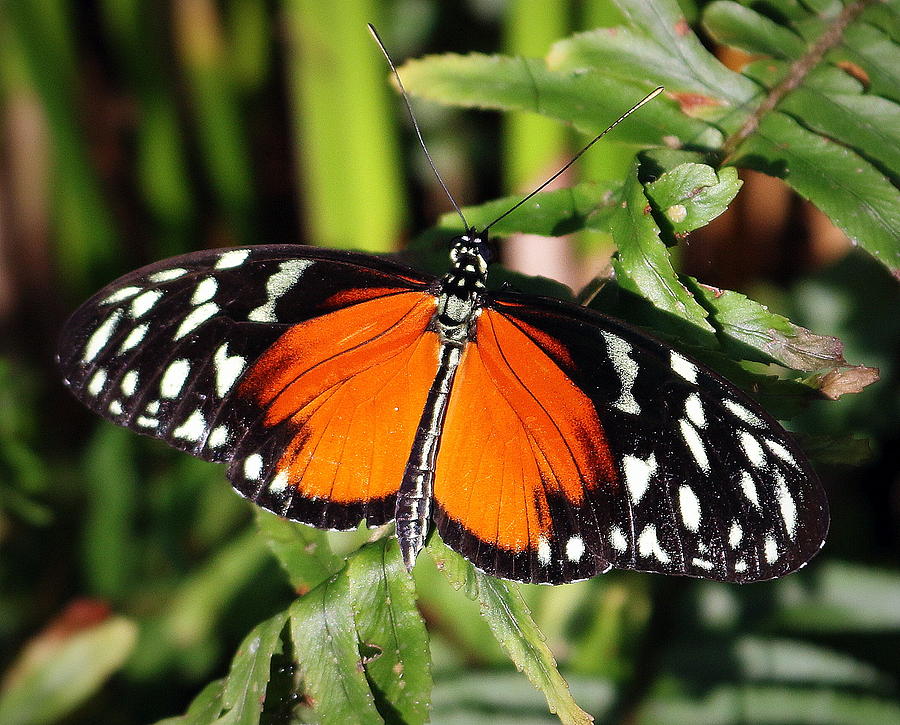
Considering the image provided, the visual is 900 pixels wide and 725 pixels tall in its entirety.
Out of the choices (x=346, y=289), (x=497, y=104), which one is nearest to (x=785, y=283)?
(x=497, y=104)

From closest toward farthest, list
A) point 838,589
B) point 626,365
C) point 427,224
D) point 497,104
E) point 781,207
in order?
point 626,365 → point 497,104 → point 838,589 → point 781,207 → point 427,224

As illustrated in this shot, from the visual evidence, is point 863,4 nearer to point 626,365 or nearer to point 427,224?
point 626,365

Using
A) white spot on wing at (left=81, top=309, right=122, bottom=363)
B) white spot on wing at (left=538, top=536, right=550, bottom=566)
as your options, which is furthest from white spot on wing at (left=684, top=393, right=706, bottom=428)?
white spot on wing at (left=81, top=309, right=122, bottom=363)

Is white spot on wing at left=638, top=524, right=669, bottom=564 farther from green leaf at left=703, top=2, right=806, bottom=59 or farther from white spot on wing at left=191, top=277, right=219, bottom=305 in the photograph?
green leaf at left=703, top=2, right=806, bottom=59

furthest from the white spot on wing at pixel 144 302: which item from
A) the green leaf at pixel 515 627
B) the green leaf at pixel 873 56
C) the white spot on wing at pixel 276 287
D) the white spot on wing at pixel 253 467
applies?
the green leaf at pixel 873 56

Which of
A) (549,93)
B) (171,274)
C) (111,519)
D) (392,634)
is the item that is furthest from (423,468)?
(111,519)

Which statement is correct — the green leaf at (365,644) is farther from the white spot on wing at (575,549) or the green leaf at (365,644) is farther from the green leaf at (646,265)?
the green leaf at (646,265)
